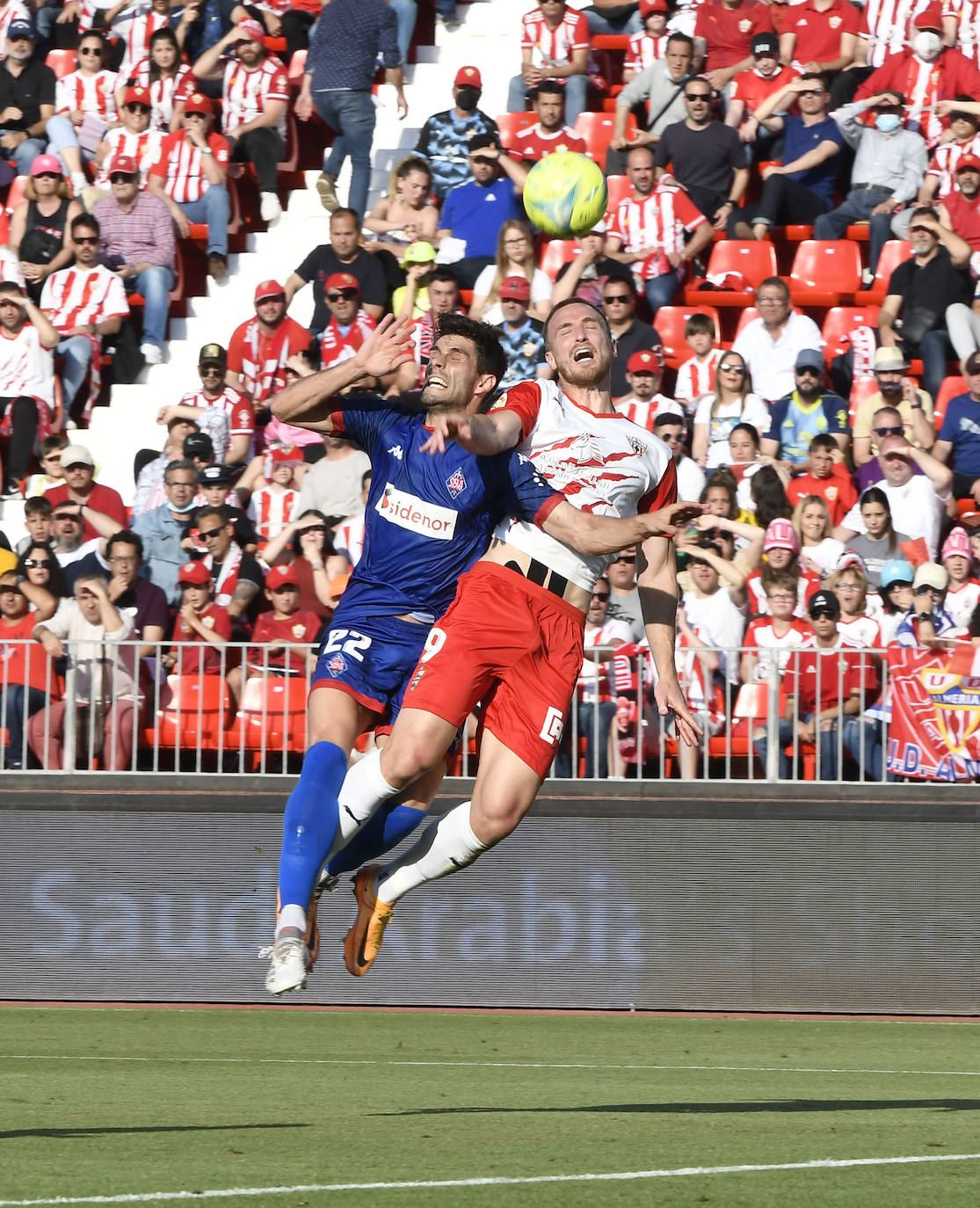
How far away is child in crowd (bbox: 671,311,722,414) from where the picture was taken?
1387 centimetres

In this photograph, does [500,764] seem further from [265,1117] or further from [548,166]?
[548,166]

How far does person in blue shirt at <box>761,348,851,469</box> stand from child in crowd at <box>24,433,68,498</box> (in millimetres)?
5004

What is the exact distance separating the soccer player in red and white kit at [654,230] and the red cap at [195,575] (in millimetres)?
4380

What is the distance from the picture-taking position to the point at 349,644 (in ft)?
22.9

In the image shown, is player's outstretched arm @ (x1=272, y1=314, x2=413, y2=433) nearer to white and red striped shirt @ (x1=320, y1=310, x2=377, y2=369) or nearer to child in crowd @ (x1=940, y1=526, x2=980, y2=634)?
child in crowd @ (x1=940, y1=526, x2=980, y2=634)

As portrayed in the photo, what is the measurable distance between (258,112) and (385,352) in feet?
36.5

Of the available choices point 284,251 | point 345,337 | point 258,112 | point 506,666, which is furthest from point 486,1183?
point 258,112

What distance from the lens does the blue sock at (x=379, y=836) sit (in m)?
7.11

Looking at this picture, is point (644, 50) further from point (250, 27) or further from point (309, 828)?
point (309, 828)

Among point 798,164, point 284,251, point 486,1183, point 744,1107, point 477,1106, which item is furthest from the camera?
point 284,251

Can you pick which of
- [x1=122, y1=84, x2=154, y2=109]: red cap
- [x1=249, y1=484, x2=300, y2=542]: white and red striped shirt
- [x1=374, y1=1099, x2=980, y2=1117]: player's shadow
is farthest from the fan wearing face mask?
→ [x1=374, y1=1099, x2=980, y2=1117]: player's shadow

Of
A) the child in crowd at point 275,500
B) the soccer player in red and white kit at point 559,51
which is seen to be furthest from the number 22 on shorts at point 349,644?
the soccer player in red and white kit at point 559,51

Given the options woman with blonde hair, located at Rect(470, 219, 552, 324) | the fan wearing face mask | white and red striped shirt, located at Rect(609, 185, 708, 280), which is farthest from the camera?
the fan wearing face mask

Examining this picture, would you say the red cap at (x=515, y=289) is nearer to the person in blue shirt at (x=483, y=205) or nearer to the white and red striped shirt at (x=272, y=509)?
the person in blue shirt at (x=483, y=205)
